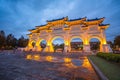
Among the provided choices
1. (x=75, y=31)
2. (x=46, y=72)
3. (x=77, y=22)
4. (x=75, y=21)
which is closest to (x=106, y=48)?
(x=75, y=31)

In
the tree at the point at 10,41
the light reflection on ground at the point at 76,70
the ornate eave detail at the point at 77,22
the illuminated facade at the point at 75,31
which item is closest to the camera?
the light reflection on ground at the point at 76,70

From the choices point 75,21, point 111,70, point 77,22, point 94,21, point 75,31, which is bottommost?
point 111,70

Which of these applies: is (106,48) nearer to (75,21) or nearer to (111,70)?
(75,21)

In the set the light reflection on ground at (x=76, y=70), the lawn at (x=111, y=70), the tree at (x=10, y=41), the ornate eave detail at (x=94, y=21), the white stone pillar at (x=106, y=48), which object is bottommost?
the light reflection on ground at (x=76, y=70)

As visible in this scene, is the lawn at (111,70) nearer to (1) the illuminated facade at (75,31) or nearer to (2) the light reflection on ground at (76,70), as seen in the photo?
(2) the light reflection on ground at (76,70)

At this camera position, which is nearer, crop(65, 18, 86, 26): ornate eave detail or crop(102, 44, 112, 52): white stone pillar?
crop(102, 44, 112, 52): white stone pillar

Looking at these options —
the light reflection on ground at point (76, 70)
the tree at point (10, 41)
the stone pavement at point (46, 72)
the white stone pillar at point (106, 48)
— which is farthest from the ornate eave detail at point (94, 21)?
the tree at point (10, 41)

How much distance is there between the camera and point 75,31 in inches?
1194

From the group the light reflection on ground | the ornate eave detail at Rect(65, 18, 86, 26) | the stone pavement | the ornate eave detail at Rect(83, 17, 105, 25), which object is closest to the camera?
the stone pavement

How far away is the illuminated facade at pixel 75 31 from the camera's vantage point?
28.0 meters

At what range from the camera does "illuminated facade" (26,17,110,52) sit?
28022 mm

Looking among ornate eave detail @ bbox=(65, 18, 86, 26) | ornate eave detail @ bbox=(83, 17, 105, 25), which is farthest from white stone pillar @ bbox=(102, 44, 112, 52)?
ornate eave detail @ bbox=(65, 18, 86, 26)

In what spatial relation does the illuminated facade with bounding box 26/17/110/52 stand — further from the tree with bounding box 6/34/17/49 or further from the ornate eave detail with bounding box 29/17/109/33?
the tree with bounding box 6/34/17/49

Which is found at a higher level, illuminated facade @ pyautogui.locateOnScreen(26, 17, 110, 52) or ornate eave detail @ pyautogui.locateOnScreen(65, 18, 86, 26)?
ornate eave detail @ pyautogui.locateOnScreen(65, 18, 86, 26)
